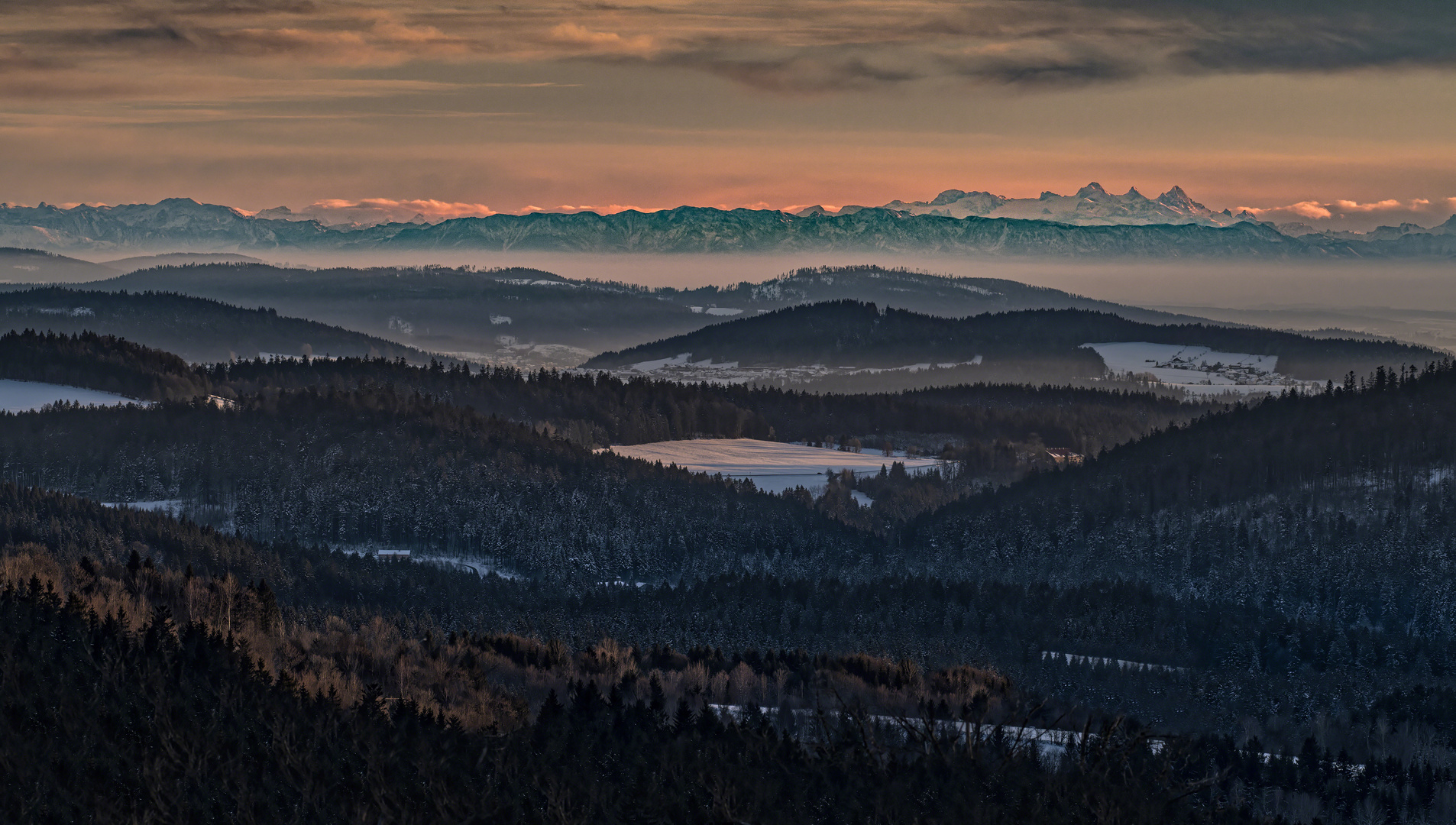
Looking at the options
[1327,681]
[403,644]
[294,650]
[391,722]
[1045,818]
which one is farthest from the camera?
[1327,681]

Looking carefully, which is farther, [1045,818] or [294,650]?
[294,650]

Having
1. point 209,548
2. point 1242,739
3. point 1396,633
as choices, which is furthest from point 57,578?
point 1396,633

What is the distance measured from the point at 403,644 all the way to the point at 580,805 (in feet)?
149

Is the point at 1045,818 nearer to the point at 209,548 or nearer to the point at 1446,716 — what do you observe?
the point at 1446,716

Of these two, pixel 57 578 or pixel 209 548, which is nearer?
pixel 57 578

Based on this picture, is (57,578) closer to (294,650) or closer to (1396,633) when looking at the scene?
(294,650)

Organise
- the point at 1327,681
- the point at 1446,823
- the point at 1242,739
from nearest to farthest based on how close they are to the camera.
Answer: the point at 1446,823 → the point at 1242,739 → the point at 1327,681

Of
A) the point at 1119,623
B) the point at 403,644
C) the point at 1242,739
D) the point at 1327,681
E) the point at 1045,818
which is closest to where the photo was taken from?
the point at 1045,818

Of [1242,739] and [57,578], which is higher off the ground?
[57,578]

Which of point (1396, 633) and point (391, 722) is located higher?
point (391, 722)

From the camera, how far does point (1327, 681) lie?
15938 centimetres

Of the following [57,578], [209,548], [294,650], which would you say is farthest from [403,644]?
[209,548]

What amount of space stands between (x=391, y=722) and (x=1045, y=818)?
39.7 meters

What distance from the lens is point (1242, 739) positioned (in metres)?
132
